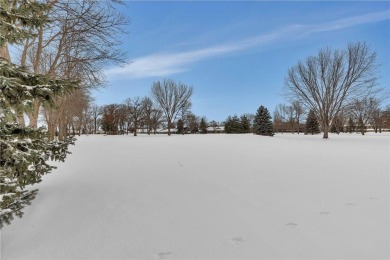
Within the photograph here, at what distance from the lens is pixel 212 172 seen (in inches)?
270

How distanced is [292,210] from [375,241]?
1116 millimetres

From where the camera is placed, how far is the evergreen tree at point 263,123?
1640 inches

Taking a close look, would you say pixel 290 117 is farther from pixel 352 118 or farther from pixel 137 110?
pixel 137 110

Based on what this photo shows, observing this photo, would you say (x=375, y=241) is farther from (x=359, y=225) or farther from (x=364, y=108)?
(x=364, y=108)

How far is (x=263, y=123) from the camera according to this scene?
42.2m

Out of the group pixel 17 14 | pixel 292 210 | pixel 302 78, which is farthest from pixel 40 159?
pixel 302 78

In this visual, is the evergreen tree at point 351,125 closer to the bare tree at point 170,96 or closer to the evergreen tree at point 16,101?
the bare tree at point 170,96

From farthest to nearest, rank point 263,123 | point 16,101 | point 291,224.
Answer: point 263,123
point 291,224
point 16,101

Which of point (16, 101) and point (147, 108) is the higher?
point (147, 108)

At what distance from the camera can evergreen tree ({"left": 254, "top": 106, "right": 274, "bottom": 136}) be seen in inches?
1640

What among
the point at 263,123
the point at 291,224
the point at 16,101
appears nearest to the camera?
the point at 16,101

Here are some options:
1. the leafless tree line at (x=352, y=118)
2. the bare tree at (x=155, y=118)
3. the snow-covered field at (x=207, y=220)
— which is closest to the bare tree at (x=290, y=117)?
the leafless tree line at (x=352, y=118)

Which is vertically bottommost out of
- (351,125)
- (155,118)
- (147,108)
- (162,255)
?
(162,255)

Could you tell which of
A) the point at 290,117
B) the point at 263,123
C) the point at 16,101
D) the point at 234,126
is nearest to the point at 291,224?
the point at 16,101
